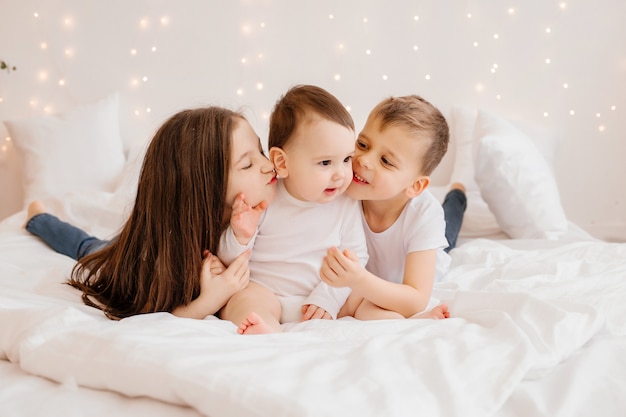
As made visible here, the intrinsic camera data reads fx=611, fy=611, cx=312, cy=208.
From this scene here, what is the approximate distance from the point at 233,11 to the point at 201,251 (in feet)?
5.28

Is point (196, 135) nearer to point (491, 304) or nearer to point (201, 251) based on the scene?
point (201, 251)

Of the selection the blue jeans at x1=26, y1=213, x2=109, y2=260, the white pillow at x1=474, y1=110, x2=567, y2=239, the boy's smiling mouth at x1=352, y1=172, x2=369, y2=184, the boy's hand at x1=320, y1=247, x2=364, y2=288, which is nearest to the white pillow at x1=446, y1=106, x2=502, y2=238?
the white pillow at x1=474, y1=110, x2=567, y2=239

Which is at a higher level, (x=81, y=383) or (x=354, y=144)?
(x=354, y=144)

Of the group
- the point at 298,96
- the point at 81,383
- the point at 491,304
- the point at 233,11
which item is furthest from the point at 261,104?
the point at 81,383

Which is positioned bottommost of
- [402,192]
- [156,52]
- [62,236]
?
[62,236]

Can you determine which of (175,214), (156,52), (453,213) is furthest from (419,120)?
(156,52)

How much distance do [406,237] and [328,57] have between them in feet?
4.66

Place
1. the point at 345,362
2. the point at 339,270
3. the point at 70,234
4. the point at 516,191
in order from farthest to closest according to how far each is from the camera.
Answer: the point at 516,191 → the point at 70,234 → the point at 339,270 → the point at 345,362

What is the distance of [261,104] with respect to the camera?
2.68 metres

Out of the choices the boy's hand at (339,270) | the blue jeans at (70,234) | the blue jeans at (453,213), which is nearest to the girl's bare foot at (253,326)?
the boy's hand at (339,270)

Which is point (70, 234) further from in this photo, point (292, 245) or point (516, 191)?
point (516, 191)

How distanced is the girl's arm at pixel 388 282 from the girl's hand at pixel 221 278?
198 millimetres

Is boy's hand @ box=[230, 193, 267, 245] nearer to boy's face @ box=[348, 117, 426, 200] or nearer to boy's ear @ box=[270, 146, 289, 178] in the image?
boy's ear @ box=[270, 146, 289, 178]

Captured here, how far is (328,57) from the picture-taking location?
2.66 meters
